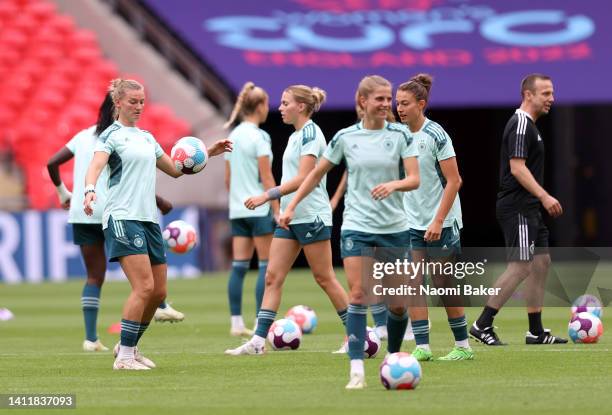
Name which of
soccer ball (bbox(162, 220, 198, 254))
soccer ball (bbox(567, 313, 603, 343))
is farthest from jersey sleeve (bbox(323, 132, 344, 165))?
soccer ball (bbox(162, 220, 198, 254))

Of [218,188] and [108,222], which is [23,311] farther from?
[218,188]

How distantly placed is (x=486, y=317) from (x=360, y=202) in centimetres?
294

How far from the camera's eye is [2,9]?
97.1 ft

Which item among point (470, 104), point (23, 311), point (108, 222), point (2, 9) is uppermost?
point (2, 9)

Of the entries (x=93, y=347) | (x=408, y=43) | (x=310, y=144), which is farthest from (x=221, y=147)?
(x=408, y=43)

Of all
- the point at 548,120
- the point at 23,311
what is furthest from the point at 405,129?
the point at 548,120

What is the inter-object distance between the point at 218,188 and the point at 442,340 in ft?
48.9

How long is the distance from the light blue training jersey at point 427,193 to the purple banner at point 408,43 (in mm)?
15412

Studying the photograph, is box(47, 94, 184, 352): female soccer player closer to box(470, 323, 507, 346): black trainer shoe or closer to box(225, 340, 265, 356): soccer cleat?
box(225, 340, 265, 356): soccer cleat

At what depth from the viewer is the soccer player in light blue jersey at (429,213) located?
33.0ft

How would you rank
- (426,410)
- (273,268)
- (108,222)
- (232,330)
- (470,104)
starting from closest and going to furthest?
(426,410) → (108,222) → (273,268) → (232,330) → (470,104)

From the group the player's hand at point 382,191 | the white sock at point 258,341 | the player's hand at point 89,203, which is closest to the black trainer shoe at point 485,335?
the white sock at point 258,341

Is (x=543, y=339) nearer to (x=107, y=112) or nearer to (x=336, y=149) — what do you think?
(x=336, y=149)

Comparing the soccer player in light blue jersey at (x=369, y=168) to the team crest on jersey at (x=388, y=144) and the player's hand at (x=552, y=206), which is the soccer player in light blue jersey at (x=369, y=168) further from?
the player's hand at (x=552, y=206)
